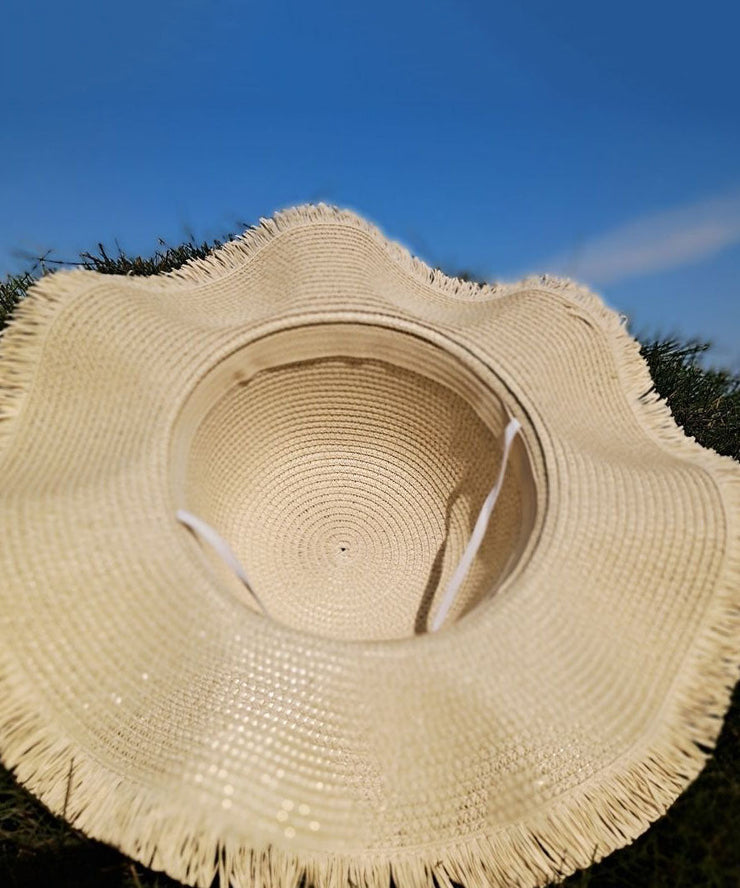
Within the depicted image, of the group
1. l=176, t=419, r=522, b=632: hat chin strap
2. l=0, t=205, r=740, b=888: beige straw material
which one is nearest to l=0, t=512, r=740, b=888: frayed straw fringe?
l=0, t=205, r=740, b=888: beige straw material

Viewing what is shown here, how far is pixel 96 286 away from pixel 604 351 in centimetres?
90

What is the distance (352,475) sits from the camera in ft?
4.98

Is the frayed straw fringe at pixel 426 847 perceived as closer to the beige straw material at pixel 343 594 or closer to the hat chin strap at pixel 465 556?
the beige straw material at pixel 343 594

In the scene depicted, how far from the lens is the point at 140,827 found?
0.86m

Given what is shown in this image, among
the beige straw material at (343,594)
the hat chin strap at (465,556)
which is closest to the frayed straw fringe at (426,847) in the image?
the beige straw material at (343,594)

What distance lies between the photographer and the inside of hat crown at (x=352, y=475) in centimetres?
126

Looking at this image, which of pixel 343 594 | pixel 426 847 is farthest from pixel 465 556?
pixel 426 847

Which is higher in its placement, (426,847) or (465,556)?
(465,556)

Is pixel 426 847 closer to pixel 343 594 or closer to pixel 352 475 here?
pixel 343 594

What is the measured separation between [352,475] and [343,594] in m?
0.25

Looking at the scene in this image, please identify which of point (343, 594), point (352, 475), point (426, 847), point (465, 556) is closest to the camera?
point (426, 847)

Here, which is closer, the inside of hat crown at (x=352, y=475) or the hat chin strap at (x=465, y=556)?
the hat chin strap at (x=465, y=556)

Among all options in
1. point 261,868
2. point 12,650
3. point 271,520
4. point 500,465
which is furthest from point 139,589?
point 500,465

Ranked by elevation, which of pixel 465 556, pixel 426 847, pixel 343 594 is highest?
pixel 465 556
